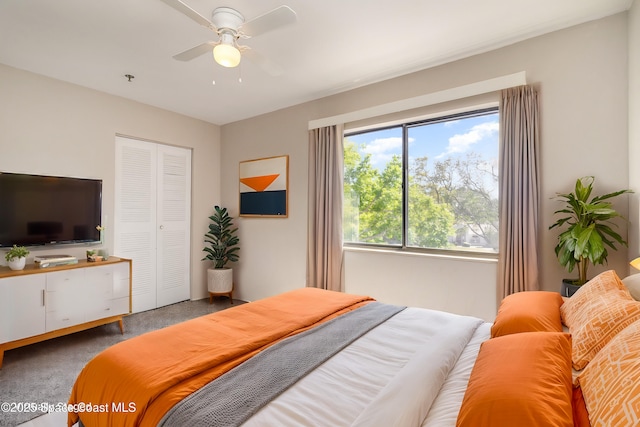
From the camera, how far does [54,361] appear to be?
104 inches

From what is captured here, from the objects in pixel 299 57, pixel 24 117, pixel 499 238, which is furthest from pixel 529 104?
pixel 24 117

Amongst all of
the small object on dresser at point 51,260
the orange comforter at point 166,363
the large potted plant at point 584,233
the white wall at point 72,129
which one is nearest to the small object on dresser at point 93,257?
the small object on dresser at point 51,260

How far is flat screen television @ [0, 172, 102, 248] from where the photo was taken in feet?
9.56

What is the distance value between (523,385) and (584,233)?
1.68 meters

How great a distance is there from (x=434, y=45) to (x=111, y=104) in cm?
359

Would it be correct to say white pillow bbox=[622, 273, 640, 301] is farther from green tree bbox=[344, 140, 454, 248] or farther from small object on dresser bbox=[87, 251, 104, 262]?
small object on dresser bbox=[87, 251, 104, 262]

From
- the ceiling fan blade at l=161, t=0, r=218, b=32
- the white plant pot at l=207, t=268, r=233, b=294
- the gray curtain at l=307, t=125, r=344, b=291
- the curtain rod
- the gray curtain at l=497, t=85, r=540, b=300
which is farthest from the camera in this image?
the white plant pot at l=207, t=268, r=233, b=294

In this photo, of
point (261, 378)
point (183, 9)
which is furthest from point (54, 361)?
point (183, 9)

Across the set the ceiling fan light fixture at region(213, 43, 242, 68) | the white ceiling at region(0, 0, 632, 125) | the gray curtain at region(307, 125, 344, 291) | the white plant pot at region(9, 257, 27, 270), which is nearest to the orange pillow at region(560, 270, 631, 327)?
the white ceiling at region(0, 0, 632, 125)

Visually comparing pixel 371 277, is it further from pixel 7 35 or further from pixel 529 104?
pixel 7 35

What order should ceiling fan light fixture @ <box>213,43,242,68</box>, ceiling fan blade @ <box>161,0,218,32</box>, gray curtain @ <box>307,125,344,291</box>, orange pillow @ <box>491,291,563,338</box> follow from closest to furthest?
1. orange pillow @ <box>491,291,563,338</box>
2. ceiling fan blade @ <box>161,0,218,32</box>
3. ceiling fan light fixture @ <box>213,43,242,68</box>
4. gray curtain @ <box>307,125,344,291</box>

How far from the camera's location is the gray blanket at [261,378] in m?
1.05

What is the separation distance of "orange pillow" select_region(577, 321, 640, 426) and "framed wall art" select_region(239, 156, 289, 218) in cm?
345

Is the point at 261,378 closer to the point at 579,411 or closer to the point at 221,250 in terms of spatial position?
the point at 579,411
